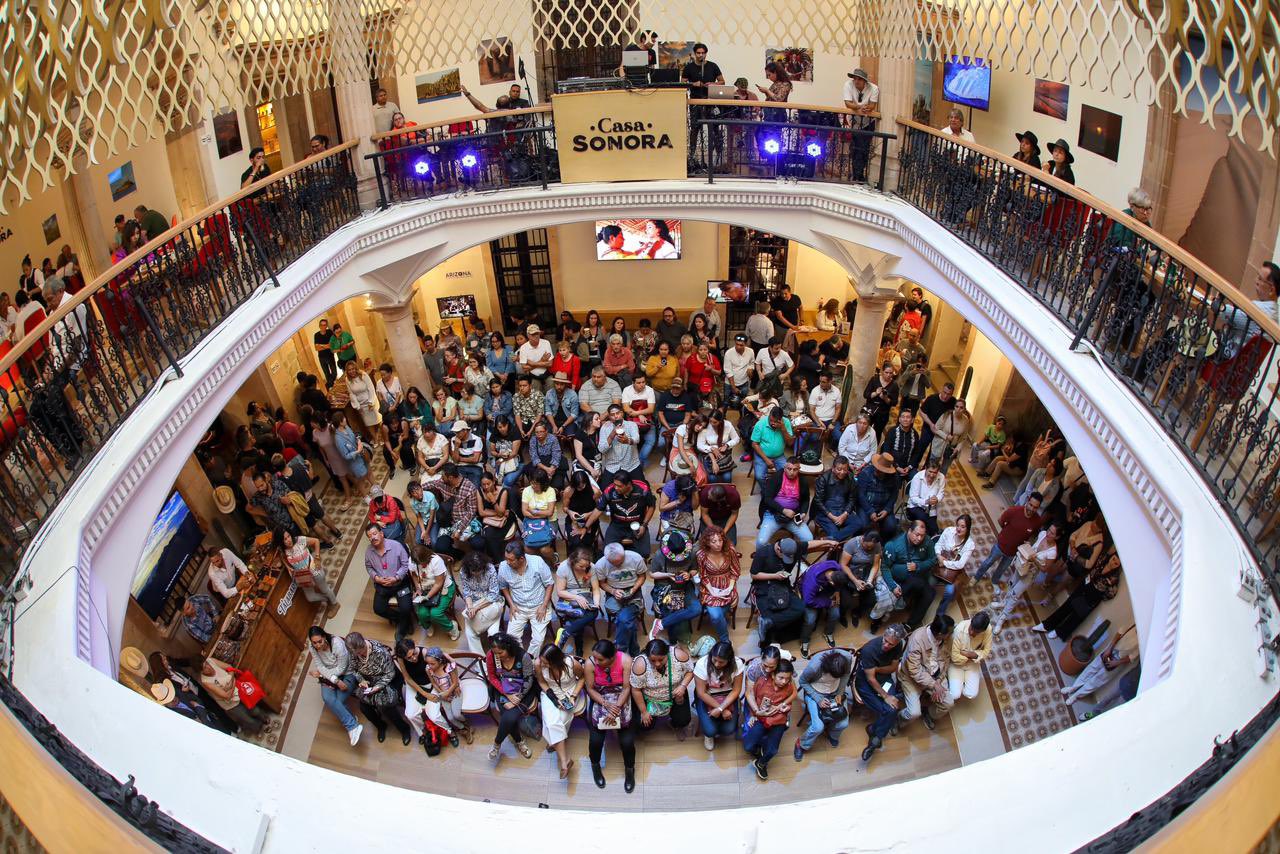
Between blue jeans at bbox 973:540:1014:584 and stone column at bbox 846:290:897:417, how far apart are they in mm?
3033

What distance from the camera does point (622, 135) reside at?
8.83 metres

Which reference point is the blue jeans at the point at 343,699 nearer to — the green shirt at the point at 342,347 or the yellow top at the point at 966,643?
the yellow top at the point at 966,643

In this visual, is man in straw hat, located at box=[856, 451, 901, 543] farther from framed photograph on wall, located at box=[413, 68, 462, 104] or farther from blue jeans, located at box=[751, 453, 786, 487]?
framed photograph on wall, located at box=[413, 68, 462, 104]

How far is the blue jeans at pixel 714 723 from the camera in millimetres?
5996

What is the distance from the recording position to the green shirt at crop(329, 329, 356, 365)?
35.2ft

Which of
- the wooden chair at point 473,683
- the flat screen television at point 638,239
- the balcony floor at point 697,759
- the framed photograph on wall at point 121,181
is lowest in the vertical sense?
the balcony floor at point 697,759

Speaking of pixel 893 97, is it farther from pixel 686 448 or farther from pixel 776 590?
pixel 776 590

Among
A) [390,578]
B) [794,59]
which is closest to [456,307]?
[390,578]

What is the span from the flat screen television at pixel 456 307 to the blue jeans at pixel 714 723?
7.75 meters

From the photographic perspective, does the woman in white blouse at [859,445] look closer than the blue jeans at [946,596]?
No

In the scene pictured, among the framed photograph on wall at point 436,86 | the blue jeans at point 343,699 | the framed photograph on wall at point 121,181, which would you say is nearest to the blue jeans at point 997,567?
the blue jeans at point 343,699

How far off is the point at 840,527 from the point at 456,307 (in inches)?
279

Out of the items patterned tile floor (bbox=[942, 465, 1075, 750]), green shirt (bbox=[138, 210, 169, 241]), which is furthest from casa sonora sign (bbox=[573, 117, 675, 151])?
patterned tile floor (bbox=[942, 465, 1075, 750])

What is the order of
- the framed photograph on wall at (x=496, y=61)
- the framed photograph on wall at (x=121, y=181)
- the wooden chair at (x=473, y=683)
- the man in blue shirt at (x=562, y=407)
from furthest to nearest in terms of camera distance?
the framed photograph on wall at (x=496, y=61), the framed photograph on wall at (x=121, y=181), the man in blue shirt at (x=562, y=407), the wooden chair at (x=473, y=683)
